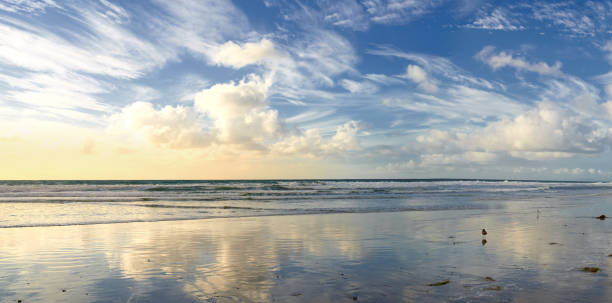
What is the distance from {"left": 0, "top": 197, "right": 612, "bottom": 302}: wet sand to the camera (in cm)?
668

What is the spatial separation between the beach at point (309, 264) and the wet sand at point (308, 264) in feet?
0.08

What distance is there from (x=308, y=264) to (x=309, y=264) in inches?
0.9

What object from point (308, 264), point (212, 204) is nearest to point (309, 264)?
point (308, 264)

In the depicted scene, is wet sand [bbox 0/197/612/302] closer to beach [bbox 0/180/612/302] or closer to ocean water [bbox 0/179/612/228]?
beach [bbox 0/180/612/302]

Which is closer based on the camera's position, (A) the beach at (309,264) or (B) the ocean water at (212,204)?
(A) the beach at (309,264)

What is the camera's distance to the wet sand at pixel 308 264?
6684 mm

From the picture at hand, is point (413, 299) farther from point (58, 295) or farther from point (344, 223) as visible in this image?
point (344, 223)

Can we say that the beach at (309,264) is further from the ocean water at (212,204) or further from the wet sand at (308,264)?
the ocean water at (212,204)

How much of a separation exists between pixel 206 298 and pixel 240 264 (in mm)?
2576

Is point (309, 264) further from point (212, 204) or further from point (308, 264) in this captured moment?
point (212, 204)

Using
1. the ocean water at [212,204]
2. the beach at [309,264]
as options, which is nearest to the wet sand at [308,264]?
the beach at [309,264]

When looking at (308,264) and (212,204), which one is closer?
(308,264)

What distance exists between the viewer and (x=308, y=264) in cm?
891

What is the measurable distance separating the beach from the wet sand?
0.02 m
